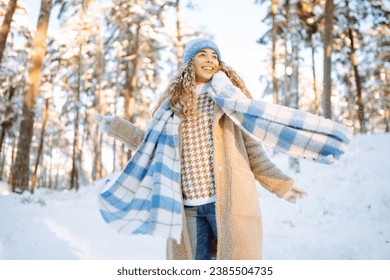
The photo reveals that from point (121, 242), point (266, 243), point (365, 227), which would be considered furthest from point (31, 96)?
point (365, 227)

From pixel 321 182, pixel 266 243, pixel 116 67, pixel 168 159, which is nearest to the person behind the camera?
pixel 168 159

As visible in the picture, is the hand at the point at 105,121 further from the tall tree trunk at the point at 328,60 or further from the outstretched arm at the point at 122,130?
the tall tree trunk at the point at 328,60

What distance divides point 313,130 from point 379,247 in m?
3.58

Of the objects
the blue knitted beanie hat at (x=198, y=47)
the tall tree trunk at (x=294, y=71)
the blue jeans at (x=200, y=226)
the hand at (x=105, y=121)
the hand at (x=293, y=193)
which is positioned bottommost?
the blue jeans at (x=200, y=226)

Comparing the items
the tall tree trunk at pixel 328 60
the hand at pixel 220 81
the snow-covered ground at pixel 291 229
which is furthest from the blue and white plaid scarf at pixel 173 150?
the tall tree trunk at pixel 328 60

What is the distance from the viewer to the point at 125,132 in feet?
8.49

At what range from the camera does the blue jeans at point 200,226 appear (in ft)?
7.34

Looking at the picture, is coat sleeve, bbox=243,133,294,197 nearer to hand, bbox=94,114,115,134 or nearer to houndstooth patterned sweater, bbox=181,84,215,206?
houndstooth patterned sweater, bbox=181,84,215,206

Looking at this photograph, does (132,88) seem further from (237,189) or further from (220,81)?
(237,189)

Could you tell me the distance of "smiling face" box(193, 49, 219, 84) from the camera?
254cm

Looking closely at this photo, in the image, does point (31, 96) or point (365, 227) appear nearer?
point (365, 227)

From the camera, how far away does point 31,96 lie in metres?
9.85
